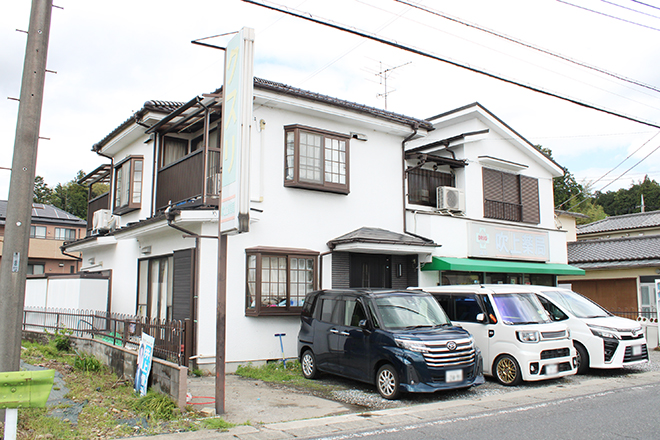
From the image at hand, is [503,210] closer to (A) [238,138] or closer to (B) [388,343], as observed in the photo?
(B) [388,343]

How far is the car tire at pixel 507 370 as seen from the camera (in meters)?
9.47

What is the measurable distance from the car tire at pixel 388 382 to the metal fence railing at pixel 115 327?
347 centimetres

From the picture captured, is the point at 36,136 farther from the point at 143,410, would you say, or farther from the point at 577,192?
the point at 577,192

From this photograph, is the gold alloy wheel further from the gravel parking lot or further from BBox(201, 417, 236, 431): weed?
BBox(201, 417, 236, 431): weed

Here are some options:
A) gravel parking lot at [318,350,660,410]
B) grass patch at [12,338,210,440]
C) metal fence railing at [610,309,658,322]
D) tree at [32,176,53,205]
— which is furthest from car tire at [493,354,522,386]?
tree at [32,176,53,205]

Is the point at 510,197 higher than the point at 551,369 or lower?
higher

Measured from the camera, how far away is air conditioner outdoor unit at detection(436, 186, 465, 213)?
15727 mm

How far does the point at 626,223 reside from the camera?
29156 mm

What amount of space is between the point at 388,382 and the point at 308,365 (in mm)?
2480

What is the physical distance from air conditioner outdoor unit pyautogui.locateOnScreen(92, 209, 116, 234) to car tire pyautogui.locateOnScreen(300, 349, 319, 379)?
8.91m

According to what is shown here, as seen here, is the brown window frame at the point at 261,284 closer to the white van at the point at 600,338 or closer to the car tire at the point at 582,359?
the white van at the point at 600,338

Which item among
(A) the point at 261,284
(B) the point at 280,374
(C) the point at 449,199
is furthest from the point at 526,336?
(C) the point at 449,199

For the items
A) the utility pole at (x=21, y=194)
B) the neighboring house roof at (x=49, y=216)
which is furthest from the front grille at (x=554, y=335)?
the neighboring house roof at (x=49, y=216)

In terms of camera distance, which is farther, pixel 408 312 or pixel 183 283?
pixel 183 283
